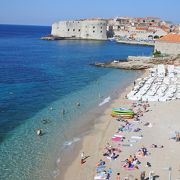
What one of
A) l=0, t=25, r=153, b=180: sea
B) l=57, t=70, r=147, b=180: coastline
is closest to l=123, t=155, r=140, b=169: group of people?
l=57, t=70, r=147, b=180: coastline

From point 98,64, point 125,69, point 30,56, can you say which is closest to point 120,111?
point 125,69

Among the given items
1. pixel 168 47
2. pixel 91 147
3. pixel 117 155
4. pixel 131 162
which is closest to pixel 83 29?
pixel 168 47

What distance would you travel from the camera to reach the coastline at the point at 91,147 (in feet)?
59.8

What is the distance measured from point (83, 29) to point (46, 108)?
83.6 m

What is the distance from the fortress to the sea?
55.5m

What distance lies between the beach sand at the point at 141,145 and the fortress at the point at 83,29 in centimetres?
8105

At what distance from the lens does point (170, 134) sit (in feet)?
75.2

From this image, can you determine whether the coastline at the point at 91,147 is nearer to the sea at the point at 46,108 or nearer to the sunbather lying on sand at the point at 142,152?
the sea at the point at 46,108

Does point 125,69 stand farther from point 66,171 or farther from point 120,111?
point 66,171

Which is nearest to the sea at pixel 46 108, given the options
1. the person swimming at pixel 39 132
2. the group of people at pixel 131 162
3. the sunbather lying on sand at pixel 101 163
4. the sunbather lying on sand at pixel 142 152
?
the person swimming at pixel 39 132

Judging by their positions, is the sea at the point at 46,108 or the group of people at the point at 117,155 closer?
the group of people at the point at 117,155

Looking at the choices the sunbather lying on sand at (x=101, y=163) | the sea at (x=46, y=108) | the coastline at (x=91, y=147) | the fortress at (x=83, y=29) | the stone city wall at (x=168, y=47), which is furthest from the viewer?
the fortress at (x=83, y=29)

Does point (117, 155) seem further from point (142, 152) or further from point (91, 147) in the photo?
point (91, 147)

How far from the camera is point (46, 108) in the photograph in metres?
29.5
